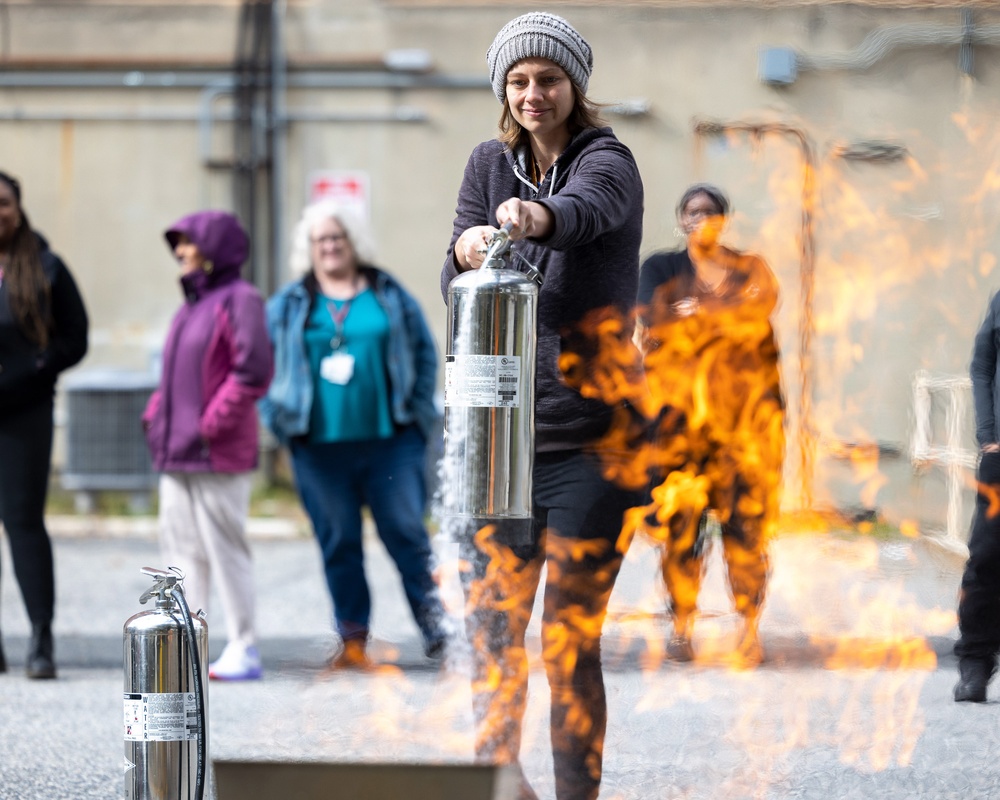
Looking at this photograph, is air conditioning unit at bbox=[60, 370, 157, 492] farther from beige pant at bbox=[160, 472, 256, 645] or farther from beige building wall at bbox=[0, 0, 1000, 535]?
beige building wall at bbox=[0, 0, 1000, 535]

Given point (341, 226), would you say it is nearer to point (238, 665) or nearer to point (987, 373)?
point (238, 665)

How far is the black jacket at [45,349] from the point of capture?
5.74 metres

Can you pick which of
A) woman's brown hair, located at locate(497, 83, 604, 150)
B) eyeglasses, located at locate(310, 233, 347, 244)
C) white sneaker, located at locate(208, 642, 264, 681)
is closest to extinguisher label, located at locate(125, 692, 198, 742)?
woman's brown hair, located at locate(497, 83, 604, 150)

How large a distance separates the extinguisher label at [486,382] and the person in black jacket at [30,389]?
320 centimetres

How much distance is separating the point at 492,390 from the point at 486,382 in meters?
0.02

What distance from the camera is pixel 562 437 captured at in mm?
3330

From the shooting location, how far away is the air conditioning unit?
11242 millimetres

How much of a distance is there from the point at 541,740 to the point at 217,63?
30.5 ft

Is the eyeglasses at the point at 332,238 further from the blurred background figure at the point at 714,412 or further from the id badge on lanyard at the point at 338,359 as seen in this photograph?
the blurred background figure at the point at 714,412

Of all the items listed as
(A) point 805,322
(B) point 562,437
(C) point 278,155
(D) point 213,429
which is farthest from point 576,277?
(C) point 278,155

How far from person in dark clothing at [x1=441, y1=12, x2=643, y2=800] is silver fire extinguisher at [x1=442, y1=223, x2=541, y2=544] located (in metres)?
0.14

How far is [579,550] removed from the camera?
3293 mm

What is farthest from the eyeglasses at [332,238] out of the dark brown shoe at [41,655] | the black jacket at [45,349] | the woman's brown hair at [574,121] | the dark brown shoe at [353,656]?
the woman's brown hair at [574,121]

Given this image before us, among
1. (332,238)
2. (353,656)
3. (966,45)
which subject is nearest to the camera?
(966,45)
